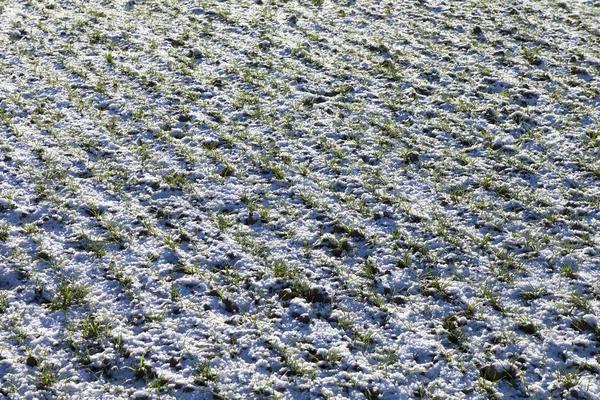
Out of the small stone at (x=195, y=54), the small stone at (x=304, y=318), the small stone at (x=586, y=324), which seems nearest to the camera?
the small stone at (x=586, y=324)

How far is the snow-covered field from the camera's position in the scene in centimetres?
322

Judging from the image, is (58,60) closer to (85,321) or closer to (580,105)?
(85,321)

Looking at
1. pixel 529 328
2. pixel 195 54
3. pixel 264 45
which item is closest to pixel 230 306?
pixel 529 328

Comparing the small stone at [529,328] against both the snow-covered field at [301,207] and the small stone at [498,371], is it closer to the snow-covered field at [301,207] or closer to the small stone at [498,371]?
the snow-covered field at [301,207]

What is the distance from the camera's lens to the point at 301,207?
4.38 metres

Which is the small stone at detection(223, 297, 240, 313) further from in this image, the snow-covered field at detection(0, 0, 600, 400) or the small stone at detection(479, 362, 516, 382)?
the small stone at detection(479, 362, 516, 382)

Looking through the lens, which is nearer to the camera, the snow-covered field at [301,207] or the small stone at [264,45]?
the snow-covered field at [301,207]

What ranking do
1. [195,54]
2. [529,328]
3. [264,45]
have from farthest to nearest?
A: [264,45] < [195,54] < [529,328]

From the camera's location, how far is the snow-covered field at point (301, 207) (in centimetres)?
322

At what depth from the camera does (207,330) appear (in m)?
3.42

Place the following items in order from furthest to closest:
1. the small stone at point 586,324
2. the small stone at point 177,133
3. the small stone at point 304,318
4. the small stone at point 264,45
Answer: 1. the small stone at point 264,45
2. the small stone at point 177,133
3. the small stone at point 304,318
4. the small stone at point 586,324

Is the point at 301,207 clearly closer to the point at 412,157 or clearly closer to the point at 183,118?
the point at 412,157

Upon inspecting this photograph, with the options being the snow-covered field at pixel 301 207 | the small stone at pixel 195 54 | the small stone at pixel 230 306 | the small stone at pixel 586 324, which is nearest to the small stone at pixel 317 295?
the snow-covered field at pixel 301 207

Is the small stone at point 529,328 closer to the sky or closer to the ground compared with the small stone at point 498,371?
closer to the sky
